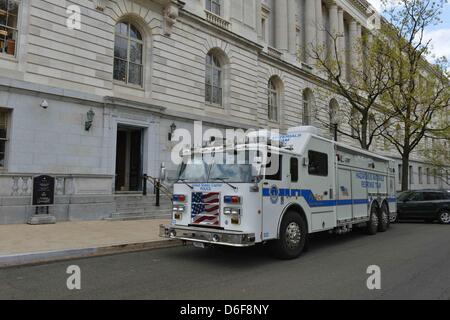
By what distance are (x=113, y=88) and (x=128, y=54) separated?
2.13 metres

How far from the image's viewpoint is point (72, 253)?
27.0 feet

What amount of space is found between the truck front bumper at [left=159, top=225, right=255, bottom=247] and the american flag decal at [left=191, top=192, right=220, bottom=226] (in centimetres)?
22

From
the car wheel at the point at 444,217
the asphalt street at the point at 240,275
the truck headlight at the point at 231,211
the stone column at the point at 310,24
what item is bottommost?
the asphalt street at the point at 240,275

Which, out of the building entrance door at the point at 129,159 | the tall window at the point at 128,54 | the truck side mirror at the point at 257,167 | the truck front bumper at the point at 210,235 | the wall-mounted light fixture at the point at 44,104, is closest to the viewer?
the truck front bumper at the point at 210,235

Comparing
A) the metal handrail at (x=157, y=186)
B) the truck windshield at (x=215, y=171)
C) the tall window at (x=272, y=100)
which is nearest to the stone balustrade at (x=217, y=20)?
the tall window at (x=272, y=100)

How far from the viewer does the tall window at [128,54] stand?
683 inches

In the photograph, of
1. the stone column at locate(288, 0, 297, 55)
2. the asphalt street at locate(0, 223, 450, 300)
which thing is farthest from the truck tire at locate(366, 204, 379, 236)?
the stone column at locate(288, 0, 297, 55)

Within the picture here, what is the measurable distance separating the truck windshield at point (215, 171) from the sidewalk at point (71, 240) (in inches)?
94.5

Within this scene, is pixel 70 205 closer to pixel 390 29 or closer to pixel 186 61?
pixel 186 61

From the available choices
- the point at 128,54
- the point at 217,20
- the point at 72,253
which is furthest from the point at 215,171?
the point at 217,20

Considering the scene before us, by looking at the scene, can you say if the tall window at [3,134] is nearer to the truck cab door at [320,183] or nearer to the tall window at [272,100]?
the truck cab door at [320,183]

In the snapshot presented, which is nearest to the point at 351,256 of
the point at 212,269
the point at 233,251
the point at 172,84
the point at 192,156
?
the point at 233,251
